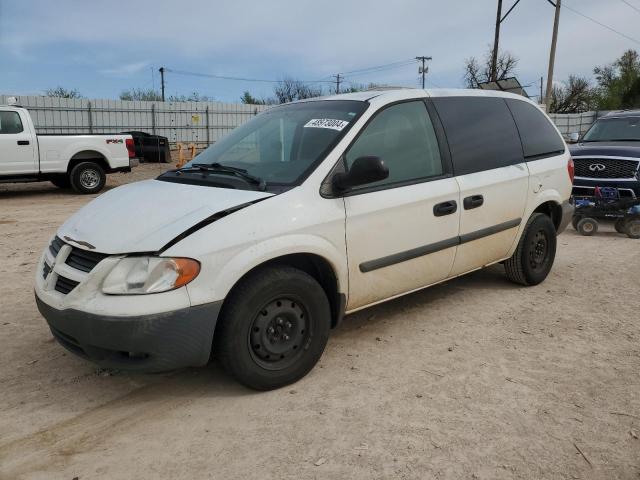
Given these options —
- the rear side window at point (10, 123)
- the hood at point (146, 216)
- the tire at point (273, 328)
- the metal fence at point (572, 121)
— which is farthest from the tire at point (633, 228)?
the metal fence at point (572, 121)

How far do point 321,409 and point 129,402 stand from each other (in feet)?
3.76

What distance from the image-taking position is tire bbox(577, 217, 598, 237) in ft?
26.3

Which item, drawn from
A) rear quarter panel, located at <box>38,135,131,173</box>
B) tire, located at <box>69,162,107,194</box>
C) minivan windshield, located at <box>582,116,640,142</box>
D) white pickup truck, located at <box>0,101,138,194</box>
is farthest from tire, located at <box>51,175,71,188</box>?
minivan windshield, located at <box>582,116,640,142</box>

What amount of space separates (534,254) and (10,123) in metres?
11.3

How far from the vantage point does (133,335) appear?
273 cm

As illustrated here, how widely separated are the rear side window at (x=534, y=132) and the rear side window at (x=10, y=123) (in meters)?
10.9

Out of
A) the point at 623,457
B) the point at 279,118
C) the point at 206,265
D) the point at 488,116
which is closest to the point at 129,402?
the point at 206,265

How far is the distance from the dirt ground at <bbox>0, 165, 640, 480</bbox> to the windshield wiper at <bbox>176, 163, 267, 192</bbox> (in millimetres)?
1260

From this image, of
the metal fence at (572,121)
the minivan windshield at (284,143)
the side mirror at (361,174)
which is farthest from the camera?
the metal fence at (572,121)

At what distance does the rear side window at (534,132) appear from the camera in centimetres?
490

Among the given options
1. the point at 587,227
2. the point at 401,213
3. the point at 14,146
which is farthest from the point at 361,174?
the point at 14,146

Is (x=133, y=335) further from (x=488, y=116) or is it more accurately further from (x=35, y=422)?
(x=488, y=116)

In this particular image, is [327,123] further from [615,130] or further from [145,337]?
[615,130]

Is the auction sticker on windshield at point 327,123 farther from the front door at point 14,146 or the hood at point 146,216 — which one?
the front door at point 14,146
